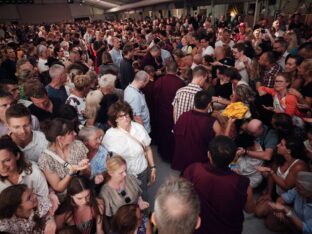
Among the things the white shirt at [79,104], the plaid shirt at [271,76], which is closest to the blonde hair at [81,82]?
the white shirt at [79,104]

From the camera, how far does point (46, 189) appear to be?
1.93 m

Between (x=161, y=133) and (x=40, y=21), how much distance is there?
96.0 feet

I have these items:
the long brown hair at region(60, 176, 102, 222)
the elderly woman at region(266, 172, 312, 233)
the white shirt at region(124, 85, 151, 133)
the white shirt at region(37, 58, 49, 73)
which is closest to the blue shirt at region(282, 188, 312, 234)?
the elderly woman at region(266, 172, 312, 233)

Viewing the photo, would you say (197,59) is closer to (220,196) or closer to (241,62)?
(241,62)

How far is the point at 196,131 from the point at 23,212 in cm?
178

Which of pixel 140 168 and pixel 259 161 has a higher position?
pixel 140 168

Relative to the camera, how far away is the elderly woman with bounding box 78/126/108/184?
2.37 meters

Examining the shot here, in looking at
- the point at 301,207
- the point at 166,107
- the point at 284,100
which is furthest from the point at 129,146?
the point at 284,100

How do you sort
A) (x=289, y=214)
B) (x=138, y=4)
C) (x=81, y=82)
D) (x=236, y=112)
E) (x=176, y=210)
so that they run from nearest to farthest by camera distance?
(x=176, y=210) < (x=289, y=214) < (x=236, y=112) < (x=81, y=82) < (x=138, y=4)

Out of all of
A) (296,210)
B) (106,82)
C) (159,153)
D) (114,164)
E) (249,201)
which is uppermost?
(106,82)

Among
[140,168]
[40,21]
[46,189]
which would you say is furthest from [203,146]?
[40,21]

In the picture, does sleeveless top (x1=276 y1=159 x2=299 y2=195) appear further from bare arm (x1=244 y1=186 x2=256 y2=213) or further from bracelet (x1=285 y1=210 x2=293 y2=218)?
bare arm (x1=244 y1=186 x2=256 y2=213)

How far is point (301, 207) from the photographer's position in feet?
7.49

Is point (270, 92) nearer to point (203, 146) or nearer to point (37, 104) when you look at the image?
point (203, 146)
